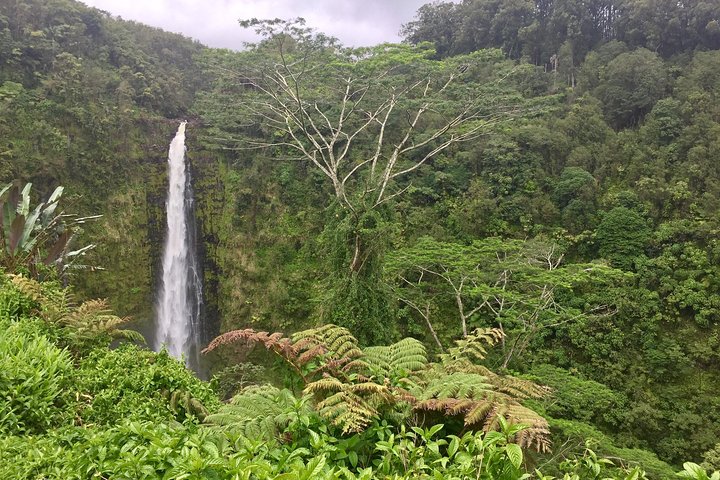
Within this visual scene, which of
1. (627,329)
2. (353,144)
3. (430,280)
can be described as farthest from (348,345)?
(353,144)

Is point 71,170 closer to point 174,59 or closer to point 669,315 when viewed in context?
point 174,59

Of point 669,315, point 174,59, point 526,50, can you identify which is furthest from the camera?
point 174,59

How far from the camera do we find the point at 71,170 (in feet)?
51.8

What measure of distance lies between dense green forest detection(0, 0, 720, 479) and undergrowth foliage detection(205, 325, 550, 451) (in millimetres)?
24

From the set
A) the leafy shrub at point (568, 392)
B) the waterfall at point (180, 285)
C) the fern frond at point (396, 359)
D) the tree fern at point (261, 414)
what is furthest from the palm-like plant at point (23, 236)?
the waterfall at point (180, 285)

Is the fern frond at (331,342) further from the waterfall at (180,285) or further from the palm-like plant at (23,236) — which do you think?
the waterfall at (180,285)

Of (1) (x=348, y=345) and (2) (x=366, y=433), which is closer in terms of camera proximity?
(2) (x=366, y=433)

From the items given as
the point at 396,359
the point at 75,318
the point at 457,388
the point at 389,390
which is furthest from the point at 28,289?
the point at 457,388

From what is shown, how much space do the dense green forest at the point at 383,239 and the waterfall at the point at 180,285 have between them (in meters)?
0.51

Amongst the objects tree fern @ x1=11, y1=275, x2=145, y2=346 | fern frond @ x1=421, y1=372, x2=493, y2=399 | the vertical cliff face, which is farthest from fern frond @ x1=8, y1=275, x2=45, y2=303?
the vertical cliff face

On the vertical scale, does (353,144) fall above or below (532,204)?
above

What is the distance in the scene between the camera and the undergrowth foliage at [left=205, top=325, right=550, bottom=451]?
7.43ft

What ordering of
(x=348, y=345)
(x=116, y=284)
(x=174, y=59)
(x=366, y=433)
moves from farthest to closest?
(x=174, y=59), (x=116, y=284), (x=348, y=345), (x=366, y=433)

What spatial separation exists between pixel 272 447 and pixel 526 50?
87.9ft
